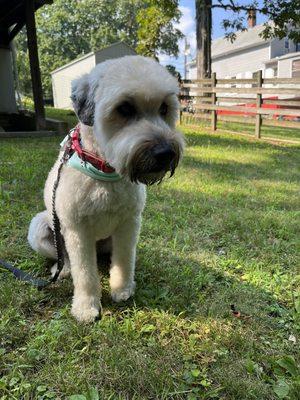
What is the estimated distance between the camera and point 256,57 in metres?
32.1

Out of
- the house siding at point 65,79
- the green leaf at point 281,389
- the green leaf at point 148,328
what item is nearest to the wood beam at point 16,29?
the green leaf at point 148,328

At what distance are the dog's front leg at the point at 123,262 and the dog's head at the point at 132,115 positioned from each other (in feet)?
1.73

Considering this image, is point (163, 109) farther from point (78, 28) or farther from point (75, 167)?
point (78, 28)

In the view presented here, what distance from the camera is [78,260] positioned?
7.73 ft

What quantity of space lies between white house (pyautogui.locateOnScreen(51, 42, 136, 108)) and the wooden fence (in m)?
15.4

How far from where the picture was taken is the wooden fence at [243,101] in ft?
34.3

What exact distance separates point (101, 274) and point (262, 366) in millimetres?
1282

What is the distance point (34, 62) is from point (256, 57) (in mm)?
26665

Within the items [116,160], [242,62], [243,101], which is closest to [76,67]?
[242,62]

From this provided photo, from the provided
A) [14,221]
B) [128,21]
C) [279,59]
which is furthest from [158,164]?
[128,21]

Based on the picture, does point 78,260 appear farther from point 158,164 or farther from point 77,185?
point 158,164

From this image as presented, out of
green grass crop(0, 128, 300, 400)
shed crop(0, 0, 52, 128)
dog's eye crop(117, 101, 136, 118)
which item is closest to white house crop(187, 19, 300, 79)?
shed crop(0, 0, 52, 128)

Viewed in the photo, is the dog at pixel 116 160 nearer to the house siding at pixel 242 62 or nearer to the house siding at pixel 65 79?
the house siding at pixel 65 79

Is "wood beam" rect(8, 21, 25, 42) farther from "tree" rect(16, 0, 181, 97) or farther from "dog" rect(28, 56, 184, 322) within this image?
"tree" rect(16, 0, 181, 97)
